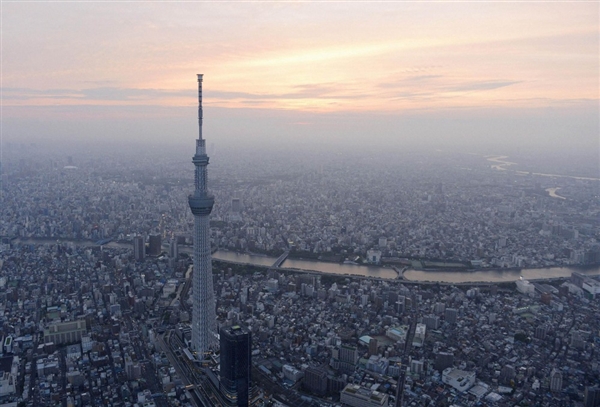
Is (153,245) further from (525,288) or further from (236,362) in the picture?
(525,288)

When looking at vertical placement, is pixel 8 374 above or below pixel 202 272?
below

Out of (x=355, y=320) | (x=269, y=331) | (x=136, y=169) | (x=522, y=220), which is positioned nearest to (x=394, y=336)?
(x=355, y=320)

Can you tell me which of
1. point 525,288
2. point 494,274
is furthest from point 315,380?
point 494,274

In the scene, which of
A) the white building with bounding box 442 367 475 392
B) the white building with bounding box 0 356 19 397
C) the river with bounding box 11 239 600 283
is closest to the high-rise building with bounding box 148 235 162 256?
the river with bounding box 11 239 600 283

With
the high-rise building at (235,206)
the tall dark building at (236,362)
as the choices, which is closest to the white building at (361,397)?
the tall dark building at (236,362)

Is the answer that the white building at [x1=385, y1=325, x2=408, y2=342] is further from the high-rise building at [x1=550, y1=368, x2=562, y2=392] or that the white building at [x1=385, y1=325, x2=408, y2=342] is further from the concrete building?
the concrete building
